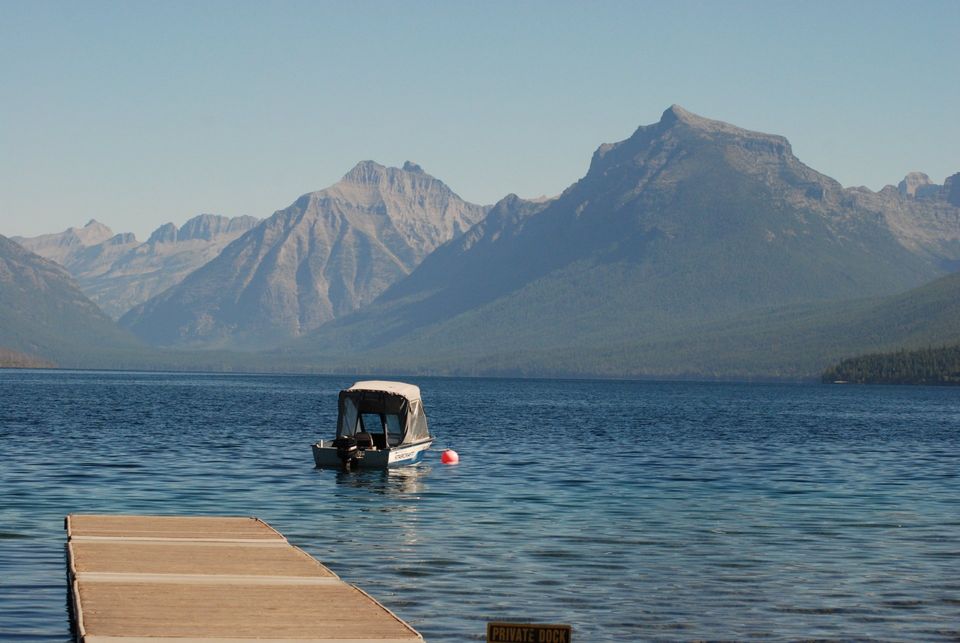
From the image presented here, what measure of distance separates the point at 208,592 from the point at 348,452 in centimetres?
→ 3944

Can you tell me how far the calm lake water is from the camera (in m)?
36.0

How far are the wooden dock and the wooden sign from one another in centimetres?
739

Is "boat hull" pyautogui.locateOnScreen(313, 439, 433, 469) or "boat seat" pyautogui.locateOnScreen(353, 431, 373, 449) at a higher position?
"boat seat" pyautogui.locateOnScreen(353, 431, 373, 449)

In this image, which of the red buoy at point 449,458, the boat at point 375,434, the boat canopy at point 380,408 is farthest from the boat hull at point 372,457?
the red buoy at point 449,458

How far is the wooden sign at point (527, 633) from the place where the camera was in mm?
21484

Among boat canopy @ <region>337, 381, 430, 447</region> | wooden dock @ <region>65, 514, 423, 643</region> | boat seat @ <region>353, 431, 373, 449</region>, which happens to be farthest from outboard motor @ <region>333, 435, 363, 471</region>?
wooden dock @ <region>65, 514, 423, 643</region>

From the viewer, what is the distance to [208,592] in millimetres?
33688

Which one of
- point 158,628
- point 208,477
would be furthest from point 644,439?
point 158,628

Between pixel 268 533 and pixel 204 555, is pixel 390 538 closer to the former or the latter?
pixel 268 533

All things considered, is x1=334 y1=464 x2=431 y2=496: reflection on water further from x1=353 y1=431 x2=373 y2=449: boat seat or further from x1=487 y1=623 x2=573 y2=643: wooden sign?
x1=487 y1=623 x2=573 y2=643: wooden sign

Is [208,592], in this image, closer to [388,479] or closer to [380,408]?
[388,479]

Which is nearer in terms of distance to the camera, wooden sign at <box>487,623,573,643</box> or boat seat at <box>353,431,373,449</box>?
wooden sign at <box>487,623,573,643</box>

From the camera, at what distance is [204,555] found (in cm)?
3931

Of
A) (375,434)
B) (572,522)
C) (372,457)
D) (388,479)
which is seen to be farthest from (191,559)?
(375,434)
